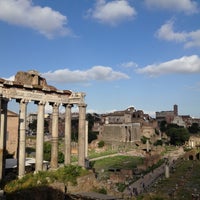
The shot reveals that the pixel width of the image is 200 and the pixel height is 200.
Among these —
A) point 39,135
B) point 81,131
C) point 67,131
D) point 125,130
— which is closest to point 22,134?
point 39,135

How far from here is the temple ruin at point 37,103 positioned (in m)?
19.2

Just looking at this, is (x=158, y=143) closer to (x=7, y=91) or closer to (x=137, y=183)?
(x=137, y=183)

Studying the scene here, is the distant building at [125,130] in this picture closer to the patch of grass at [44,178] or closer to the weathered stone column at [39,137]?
the patch of grass at [44,178]

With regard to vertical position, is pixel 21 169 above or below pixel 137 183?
above

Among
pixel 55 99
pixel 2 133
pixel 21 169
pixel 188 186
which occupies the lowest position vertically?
pixel 188 186

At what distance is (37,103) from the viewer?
21547mm

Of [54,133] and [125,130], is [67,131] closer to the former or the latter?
[54,133]

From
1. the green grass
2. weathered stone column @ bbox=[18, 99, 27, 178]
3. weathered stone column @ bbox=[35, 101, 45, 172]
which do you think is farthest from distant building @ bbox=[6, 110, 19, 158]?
weathered stone column @ bbox=[18, 99, 27, 178]

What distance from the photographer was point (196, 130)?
399 ft

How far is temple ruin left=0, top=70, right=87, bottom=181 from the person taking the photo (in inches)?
757

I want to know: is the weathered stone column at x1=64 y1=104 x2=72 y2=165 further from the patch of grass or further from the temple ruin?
the patch of grass

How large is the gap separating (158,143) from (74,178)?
75983 mm

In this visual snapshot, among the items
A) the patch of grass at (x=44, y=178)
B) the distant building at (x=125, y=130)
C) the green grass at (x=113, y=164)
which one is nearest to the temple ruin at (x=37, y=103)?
the patch of grass at (x=44, y=178)

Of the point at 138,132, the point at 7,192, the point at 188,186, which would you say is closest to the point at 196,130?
the point at 138,132
